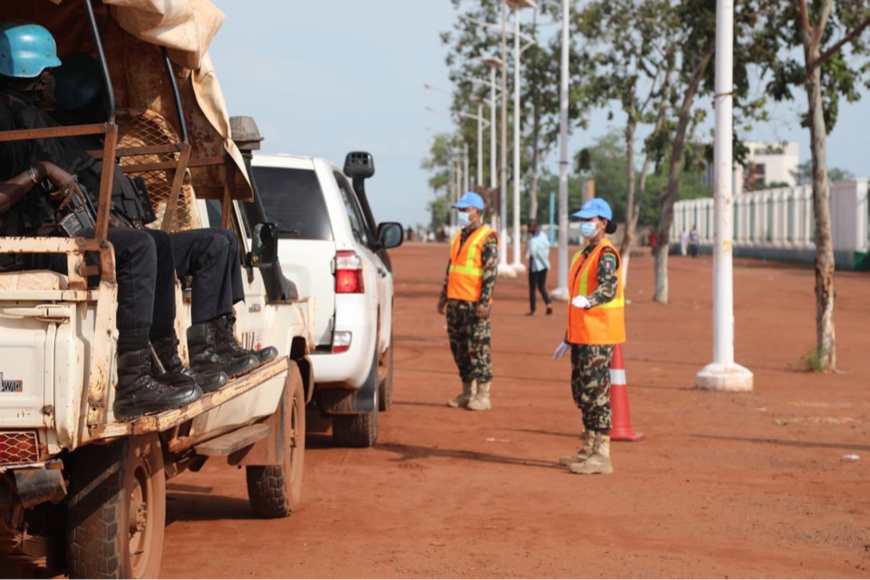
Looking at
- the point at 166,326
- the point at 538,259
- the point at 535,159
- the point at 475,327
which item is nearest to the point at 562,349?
the point at 475,327

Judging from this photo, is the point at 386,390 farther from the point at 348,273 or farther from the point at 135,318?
the point at 135,318

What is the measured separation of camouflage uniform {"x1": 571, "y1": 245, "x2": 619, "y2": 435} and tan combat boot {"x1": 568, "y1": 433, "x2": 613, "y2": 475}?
0.07m

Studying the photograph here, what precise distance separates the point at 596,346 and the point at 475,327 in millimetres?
3363

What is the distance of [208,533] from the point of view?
7484 millimetres

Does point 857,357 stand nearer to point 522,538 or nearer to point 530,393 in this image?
point 530,393

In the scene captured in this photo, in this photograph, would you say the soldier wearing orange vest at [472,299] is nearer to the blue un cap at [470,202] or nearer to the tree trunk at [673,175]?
the blue un cap at [470,202]

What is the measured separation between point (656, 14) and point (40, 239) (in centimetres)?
3020

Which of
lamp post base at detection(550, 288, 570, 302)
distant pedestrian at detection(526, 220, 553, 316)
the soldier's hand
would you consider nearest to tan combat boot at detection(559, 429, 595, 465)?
the soldier's hand

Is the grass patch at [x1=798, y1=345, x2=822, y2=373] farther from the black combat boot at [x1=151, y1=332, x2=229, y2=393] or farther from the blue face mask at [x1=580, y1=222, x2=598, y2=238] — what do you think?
the black combat boot at [x1=151, y1=332, x2=229, y2=393]

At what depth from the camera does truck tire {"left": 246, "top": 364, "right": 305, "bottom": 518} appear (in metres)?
7.63

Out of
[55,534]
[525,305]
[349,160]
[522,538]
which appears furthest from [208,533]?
[525,305]

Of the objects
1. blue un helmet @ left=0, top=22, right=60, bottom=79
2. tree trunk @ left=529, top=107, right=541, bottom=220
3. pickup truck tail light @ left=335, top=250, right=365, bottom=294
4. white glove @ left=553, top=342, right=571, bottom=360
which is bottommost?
white glove @ left=553, top=342, right=571, bottom=360

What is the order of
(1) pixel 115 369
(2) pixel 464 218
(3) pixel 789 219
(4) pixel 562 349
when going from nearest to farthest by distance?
(1) pixel 115 369 → (4) pixel 562 349 → (2) pixel 464 218 → (3) pixel 789 219

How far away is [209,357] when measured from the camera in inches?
257
